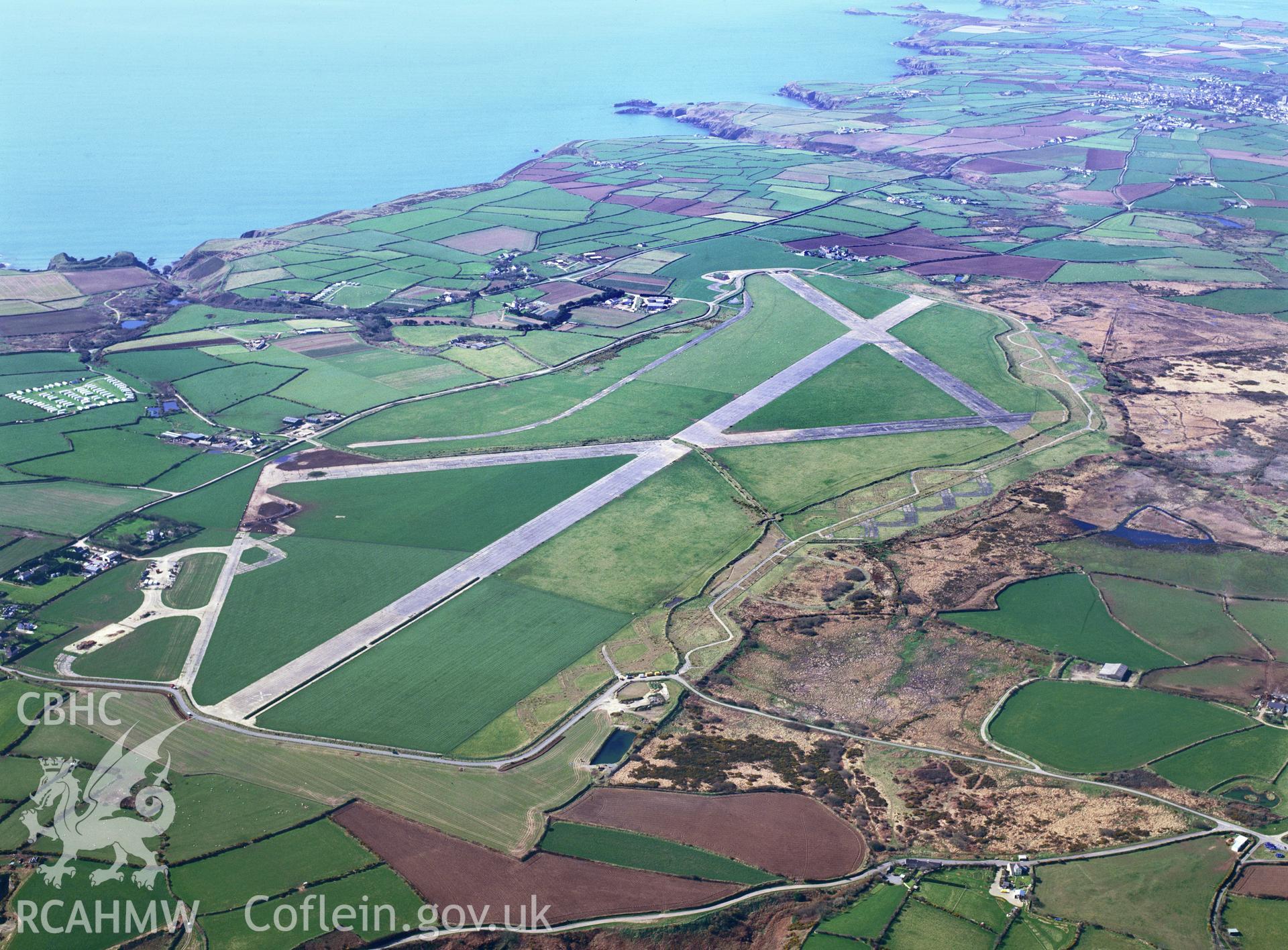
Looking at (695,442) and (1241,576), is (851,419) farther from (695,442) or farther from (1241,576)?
(1241,576)

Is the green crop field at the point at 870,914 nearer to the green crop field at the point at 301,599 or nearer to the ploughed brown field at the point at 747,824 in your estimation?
the ploughed brown field at the point at 747,824

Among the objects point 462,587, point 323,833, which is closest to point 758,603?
point 462,587

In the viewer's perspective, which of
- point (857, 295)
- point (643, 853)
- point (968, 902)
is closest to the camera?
point (968, 902)

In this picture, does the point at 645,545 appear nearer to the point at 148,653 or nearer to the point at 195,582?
the point at 195,582

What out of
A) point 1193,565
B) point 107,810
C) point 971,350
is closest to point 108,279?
point 107,810

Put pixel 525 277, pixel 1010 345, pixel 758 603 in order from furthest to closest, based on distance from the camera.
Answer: pixel 525 277 < pixel 1010 345 < pixel 758 603

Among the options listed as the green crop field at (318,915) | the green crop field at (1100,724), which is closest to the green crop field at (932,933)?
the green crop field at (1100,724)

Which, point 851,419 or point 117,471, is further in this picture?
point 851,419
